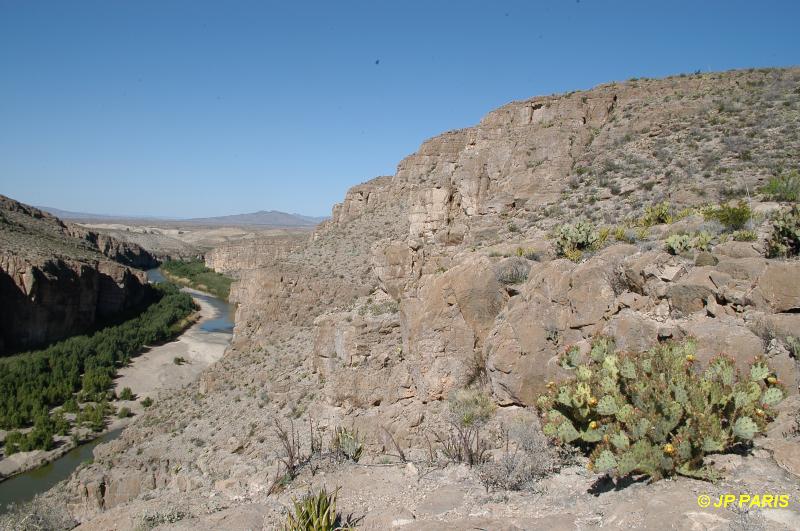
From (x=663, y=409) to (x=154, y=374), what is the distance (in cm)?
4420

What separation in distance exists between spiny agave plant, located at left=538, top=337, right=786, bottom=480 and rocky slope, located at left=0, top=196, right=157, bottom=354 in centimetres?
5290

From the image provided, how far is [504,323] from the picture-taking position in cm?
968

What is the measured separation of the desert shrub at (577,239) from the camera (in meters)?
11.0

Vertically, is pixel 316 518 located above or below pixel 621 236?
below

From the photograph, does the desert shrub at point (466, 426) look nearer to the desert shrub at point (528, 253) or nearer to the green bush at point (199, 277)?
the desert shrub at point (528, 253)

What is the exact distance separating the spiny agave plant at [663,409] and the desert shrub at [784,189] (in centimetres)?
742

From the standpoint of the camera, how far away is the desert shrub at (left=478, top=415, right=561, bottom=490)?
268 inches

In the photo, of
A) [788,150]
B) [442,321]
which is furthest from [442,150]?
[442,321]

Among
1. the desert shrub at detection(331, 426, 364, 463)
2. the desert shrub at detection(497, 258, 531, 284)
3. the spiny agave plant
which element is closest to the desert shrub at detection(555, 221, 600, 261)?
the desert shrub at detection(497, 258, 531, 284)

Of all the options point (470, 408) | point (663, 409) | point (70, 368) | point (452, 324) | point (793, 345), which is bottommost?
point (70, 368)

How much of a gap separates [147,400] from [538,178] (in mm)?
30085

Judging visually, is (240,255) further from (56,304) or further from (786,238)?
(786,238)

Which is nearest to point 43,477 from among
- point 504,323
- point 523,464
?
point 504,323

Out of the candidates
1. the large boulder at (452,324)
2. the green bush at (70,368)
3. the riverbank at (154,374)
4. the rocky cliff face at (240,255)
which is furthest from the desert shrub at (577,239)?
the rocky cliff face at (240,255)
